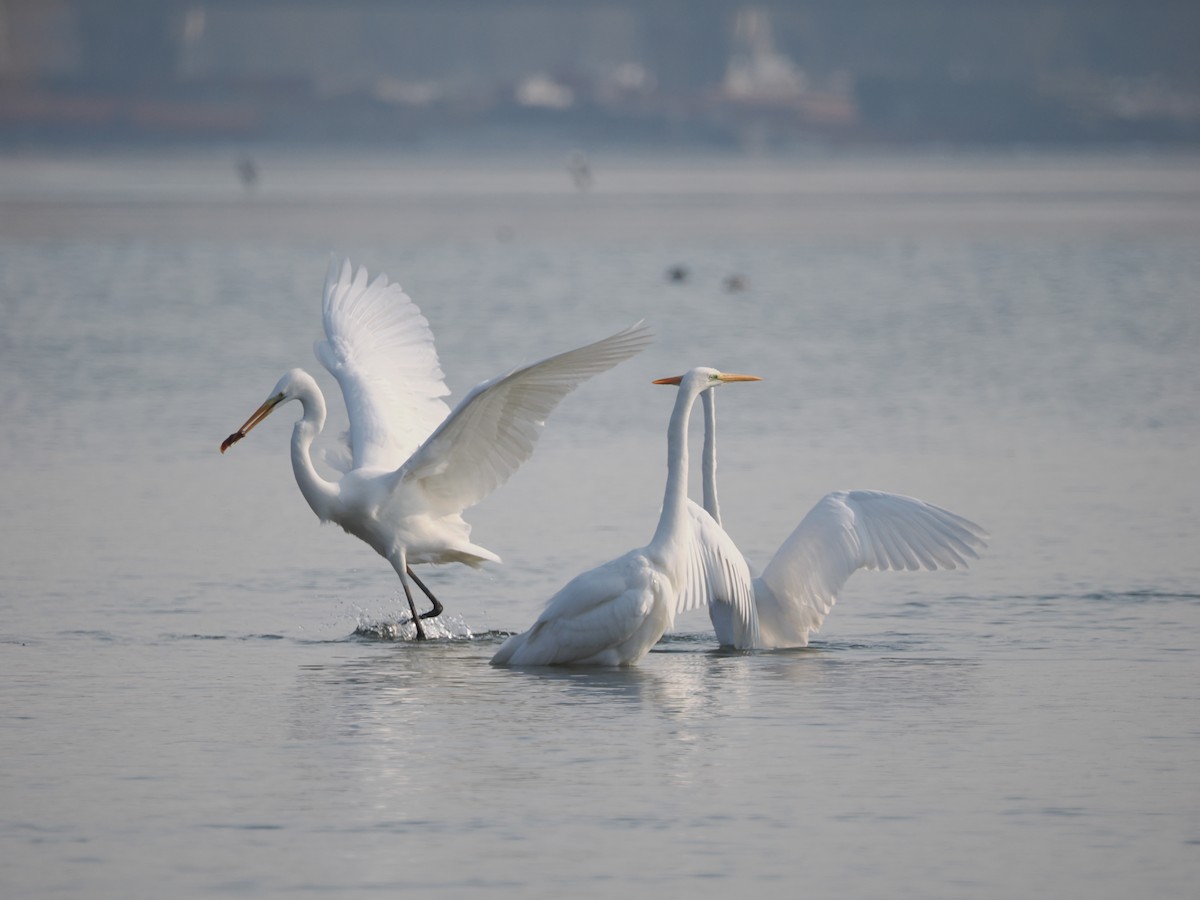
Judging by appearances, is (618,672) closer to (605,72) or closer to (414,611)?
(414,611)

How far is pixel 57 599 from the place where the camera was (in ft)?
35.7

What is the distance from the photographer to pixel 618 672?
30.6 feet

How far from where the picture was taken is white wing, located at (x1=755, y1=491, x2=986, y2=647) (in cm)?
973

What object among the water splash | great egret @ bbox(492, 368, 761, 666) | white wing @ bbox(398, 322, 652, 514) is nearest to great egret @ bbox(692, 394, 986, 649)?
great egret @ bbox(492, 368, 761, 666)

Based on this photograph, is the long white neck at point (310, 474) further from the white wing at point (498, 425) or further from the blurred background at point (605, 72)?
the blurred background at point (605, 72)

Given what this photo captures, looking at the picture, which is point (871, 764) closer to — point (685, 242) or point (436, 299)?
point (436, 299)

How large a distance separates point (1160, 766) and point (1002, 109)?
125334 mm

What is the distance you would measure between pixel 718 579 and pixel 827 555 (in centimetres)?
57

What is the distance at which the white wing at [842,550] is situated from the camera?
9.73 m

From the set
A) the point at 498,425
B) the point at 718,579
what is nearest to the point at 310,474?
the point at 498,425

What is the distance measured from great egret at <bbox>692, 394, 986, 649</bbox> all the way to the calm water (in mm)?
176

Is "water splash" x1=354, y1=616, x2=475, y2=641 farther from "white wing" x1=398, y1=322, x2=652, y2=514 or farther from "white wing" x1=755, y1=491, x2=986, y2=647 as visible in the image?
"white wing" x1=755, y1=491, x2=986, y2=647

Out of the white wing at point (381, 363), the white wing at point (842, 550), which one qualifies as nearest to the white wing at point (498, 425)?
the white wing at point (381, 363)

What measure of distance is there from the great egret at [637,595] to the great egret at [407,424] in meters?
0.75
